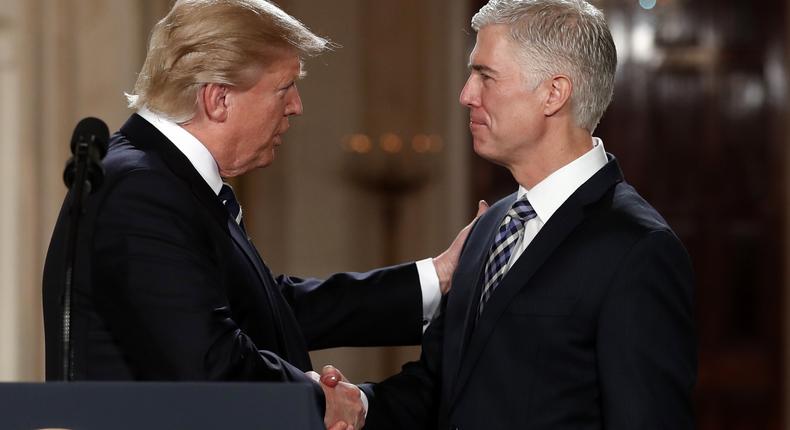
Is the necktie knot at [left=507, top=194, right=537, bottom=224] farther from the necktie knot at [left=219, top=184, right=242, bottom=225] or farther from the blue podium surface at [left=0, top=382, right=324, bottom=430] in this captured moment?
the blue podium surface at [left=0, top=382, right=324, bottom=430]

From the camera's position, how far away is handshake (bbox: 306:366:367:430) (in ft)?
7.72

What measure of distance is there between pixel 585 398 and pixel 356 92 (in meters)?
4.49

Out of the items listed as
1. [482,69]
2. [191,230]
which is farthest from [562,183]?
[191,230]

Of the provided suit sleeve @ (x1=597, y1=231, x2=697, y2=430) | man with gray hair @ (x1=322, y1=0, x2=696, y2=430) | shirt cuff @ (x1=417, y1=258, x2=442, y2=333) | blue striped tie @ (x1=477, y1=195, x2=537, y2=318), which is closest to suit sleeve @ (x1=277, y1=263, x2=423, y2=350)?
shirt cuff @ (x1=417, y1=258, x2=442, y2=333)

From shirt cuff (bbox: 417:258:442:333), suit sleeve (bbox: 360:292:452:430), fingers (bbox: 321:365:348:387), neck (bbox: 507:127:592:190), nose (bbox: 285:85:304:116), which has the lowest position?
suit sleeve (bbox: 360:292:452:430)

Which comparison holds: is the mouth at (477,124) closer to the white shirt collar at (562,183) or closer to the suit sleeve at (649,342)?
the white shirt collar at (562,183)

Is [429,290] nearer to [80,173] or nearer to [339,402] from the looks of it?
[339,402]

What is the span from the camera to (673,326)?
1.99 m

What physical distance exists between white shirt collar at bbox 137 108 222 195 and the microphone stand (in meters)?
0.44

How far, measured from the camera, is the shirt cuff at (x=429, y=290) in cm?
275

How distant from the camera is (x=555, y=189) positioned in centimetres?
223

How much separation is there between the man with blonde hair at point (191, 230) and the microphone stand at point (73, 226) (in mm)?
166

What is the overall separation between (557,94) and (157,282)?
84 centimetres

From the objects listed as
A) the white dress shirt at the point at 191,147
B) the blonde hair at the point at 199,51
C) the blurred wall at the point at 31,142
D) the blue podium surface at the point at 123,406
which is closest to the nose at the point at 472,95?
the blonde hair at the point at 199,51
